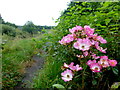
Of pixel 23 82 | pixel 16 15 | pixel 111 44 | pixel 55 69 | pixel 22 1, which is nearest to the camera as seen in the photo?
pixel 111 44

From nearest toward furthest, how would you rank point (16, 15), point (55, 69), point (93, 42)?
point (93, 42)
point (55, 69)
point (16, 15)

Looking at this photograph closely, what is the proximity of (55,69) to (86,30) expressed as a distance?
760 mm

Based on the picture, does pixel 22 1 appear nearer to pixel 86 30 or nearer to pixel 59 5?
pixel 59 5

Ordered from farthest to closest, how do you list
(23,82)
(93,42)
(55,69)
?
(23,82), (55,69), (93,42)

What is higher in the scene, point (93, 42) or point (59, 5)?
point (59, 5)

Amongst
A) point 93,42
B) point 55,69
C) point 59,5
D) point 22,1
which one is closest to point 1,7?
point 22,1

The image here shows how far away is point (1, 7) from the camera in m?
1.76

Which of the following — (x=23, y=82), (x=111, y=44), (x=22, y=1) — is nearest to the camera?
(x=111, y=44)

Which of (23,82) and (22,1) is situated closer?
(23,82)

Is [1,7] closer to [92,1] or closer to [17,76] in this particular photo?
[17,76]

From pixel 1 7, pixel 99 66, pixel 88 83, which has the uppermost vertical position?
pixel 1 7

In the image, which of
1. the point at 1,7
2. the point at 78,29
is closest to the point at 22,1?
the point at 1,7

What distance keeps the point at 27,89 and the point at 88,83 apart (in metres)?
0.77

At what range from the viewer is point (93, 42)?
0.71m
